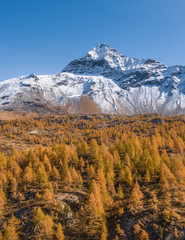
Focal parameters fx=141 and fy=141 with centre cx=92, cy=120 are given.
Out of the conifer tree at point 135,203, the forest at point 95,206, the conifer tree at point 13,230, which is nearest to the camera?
the conifer tree at point 13,230

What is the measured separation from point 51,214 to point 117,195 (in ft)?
70.3

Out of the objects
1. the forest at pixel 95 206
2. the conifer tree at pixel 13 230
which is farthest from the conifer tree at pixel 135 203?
the conifer tree at pixel 13 230

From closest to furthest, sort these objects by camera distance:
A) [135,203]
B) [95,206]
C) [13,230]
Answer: [13,230], [95,206], [135,203]

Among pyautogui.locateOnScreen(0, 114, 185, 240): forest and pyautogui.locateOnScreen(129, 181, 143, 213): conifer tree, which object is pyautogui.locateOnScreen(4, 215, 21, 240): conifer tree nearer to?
pyautogui.locateOnScreen(0, 114, 185, 240): forest

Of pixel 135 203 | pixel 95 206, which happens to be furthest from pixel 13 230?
pixel 135 203

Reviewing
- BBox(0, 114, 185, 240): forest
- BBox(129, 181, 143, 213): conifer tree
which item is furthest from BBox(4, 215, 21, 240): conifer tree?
BBox(129, 181, 143, 213): conifer tree

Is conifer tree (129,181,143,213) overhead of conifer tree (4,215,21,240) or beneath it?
overhead

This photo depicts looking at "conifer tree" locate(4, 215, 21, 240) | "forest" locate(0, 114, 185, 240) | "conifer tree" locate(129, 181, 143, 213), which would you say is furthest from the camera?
"conifer tree" locate(129, 181, 143, 213)

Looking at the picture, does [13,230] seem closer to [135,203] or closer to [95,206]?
[95,206]

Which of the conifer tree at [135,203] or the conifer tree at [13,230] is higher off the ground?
the conifer tree at [135,203]

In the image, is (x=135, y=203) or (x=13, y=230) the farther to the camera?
(x=135, y=203)

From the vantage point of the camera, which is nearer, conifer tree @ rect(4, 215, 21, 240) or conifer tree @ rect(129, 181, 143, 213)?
conifer tree @ rect(4, 215, 21, 240)

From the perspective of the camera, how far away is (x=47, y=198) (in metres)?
44.5

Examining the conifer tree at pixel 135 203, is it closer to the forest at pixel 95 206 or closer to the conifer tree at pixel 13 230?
the forest at pixel 95 206
